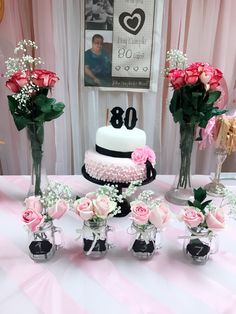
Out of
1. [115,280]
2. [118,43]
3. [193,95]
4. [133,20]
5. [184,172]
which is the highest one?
[133,20]

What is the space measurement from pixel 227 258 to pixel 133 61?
105 centimetres

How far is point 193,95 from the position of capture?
1.06m

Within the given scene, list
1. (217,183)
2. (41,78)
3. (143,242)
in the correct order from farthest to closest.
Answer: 1. (217,183)
2. (41,78)
3. (143,242)

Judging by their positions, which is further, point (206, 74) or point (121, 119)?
point (121, 119)

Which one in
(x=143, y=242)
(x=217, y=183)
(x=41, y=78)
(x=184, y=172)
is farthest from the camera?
(x=217, y=183)

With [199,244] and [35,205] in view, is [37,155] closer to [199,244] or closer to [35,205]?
[35,205]

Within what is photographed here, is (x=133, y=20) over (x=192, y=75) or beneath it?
over

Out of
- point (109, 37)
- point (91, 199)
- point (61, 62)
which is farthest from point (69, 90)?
point (91, 199)

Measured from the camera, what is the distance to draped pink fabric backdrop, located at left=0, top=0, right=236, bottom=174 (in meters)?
1.46

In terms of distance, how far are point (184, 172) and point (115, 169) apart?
344 mm

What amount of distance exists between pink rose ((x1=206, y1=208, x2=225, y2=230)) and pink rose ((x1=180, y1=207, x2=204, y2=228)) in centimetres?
2

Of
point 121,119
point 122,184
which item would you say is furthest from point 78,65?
point 122,184

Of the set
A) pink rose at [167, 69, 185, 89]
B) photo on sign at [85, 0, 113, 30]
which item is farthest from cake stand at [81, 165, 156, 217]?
photo on sign at [85, 0, 113, 30]

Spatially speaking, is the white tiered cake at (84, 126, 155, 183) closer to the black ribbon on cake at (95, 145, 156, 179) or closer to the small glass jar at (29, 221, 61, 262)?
the black ribbon on cake at (95, 145, 156, 179)
